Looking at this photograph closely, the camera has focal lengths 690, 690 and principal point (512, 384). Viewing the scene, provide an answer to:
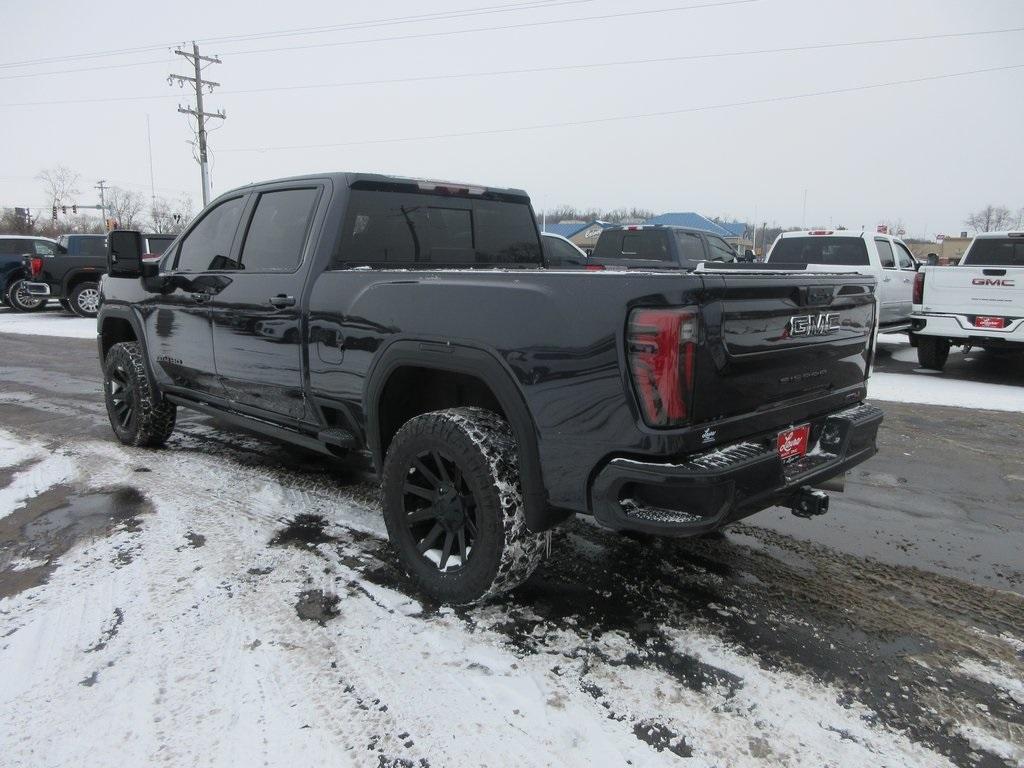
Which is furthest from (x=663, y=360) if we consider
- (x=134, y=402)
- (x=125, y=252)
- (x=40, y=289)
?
(x=40, y=289)

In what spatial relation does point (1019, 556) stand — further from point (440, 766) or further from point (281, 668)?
point (281, 668)

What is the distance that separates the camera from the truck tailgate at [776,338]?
2.41m

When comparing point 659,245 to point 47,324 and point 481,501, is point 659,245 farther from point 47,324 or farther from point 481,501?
point 47,324

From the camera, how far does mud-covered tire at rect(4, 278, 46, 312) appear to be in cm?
1869

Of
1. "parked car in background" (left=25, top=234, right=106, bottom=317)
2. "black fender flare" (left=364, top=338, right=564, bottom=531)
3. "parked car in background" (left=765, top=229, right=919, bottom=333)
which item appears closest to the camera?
"black fender flare" (left=364, top=338, right=564, bottom=531)

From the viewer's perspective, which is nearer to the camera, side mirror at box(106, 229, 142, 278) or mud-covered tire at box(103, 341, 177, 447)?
side mirror at box(106, 229, 142, 278)

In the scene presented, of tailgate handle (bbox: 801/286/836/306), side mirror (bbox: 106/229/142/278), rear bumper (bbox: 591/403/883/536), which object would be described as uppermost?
side mirror (bbox: 106/229/142/278)

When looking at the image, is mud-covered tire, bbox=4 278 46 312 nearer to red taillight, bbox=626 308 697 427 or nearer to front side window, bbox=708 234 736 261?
front side window, bbox=708 234 736 261

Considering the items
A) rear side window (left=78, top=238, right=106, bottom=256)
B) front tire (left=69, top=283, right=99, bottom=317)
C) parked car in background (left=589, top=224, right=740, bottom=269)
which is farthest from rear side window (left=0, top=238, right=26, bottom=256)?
parked car in background (left=589, top=224, right=740, bottom=269)

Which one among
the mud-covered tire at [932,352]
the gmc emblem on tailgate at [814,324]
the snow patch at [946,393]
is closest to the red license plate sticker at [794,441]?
the gmc emblem on tailgate at [814,324]

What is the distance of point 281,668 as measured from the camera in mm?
2533

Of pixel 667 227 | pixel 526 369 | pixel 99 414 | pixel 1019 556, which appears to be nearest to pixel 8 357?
pixel 99 414

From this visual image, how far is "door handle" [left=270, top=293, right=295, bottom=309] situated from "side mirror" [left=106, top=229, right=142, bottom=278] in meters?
1.66

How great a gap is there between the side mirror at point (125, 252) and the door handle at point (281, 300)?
166 cm
